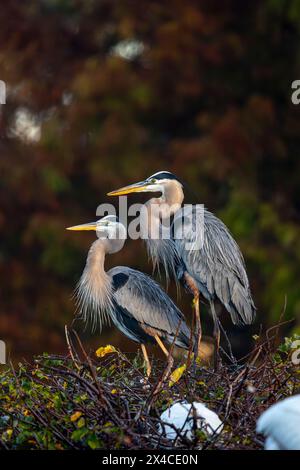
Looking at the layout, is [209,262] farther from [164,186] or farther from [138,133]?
[138,133]

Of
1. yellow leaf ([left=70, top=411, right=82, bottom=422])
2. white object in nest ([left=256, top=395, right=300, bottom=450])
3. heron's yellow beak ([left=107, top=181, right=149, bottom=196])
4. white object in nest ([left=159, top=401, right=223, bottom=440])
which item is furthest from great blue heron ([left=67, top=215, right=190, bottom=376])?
white object in nest ([left=256, top=395, right=300, bottom=450])

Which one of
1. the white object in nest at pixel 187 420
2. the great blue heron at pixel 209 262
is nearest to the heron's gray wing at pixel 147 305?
the great blue heron at pixel 209 262

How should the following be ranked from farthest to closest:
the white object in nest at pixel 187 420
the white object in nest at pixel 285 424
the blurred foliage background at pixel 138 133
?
the blurred foliage background at pixel 138 133, the white object in nest at pixel 187 420, the white object in nest at pixel 285 424

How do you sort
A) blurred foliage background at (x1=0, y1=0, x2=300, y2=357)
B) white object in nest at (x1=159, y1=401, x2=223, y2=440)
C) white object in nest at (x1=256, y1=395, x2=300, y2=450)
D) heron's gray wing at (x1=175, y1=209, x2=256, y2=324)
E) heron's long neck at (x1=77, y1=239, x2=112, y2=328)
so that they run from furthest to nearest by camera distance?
blurred foliage background at (x1=0, y1=0, x2=300, y2=357), heron's long neck at (x1=77, y1=239, x2=112, y2=328), heron's gray wing at (x1=175, y1=209, x2=256, y2=324), white object in nest at (x1=159, y1=401, x2=223, y2=440), white object in nest at (x1=256, y1=395, x2=300, y2=450)

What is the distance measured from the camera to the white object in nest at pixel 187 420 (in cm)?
364

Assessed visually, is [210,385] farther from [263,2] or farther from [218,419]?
[263,2]

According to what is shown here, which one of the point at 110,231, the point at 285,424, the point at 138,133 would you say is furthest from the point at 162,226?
the point at 138,133

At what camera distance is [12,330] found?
11.3m

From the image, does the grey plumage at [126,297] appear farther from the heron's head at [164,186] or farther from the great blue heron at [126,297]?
the heron's head at [164,186]

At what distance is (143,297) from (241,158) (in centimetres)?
580

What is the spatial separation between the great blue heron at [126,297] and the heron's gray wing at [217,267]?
0.22 meters

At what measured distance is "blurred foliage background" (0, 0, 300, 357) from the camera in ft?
36.7

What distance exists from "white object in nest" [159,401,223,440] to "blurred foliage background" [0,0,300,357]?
6.84 metres

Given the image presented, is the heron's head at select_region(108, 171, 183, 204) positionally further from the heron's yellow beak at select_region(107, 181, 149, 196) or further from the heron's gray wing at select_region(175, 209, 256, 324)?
the heron's gray wing at select_region(175, 209, 256, 324)
